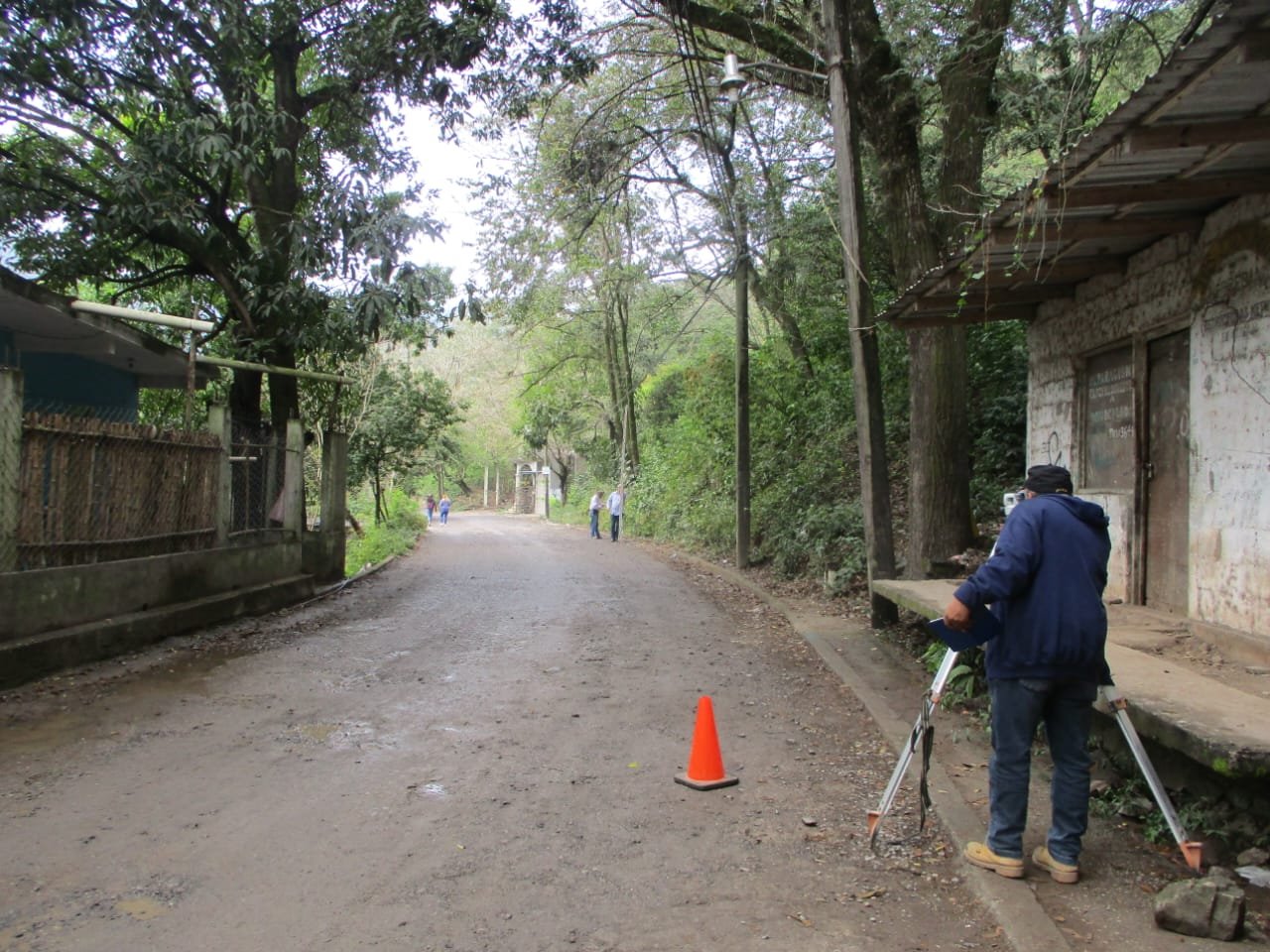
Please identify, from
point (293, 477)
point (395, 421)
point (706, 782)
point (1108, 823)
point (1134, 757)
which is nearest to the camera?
point (1134, 757)

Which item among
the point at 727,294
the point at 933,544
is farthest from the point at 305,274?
the point at 727,294

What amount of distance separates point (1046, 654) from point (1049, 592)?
26 cm

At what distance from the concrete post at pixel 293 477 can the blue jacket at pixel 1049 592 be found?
1184 centimetres

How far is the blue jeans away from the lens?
162 inches

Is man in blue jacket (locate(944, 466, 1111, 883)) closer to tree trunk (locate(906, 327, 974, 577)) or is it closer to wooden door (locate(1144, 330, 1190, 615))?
wooden door (locate(1144, 330, 1190, 615))

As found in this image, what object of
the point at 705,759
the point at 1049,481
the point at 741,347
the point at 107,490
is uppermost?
the point at 741,347

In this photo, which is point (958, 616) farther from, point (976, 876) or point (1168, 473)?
point (1168, 473)

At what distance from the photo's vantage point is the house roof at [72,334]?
10.4m

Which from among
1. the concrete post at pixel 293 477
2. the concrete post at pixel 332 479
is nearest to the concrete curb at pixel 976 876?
the concrete post at pixel 293 477

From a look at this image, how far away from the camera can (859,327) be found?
33.3 feet

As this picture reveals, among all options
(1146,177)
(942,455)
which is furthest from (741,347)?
(1146,177)

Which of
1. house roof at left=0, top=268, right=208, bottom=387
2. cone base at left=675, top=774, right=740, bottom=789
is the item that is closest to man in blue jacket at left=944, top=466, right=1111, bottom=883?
cone base at left=675, top=774, right=740, bottom=789

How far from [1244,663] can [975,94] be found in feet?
23.8

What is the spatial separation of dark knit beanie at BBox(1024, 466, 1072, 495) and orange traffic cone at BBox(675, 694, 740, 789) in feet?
7.34
